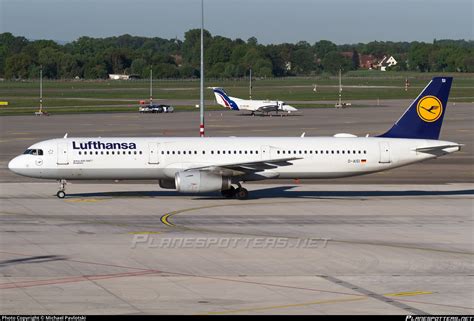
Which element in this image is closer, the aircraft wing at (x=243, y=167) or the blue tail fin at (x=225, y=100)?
the aircraft wing at (x=243, y=167)

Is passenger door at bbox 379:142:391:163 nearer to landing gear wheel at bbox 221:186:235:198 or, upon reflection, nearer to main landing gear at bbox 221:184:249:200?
main landing gear at bbox 221:184:249:200

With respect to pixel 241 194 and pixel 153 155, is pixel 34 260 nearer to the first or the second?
pixel 153 155

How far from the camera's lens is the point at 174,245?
3856 centimetres

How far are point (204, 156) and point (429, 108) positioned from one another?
1423 centimetres

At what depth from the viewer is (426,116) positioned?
182 feet

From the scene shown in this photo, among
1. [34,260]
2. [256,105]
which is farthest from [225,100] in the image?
[34,260]

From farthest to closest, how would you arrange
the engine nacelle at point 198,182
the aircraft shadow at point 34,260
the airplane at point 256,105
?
the airplane at point 256,105
the engine nacelle at point 198,182
the aircraft shadow at point 34,260

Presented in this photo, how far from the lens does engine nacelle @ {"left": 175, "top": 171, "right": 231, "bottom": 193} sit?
5025cm

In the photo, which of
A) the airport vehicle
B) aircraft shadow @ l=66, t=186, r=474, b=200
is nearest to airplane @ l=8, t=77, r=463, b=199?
aircraft shadow @ l=66, t=186, r=474, b=200

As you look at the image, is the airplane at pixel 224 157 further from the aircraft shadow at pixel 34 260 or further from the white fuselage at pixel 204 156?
the aircraft shadow at pixel 34 260

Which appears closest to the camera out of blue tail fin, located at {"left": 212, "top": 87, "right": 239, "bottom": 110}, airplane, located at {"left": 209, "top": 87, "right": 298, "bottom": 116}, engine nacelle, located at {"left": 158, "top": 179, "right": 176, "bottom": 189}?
engine nacelle, located at {"left": 158, "top": 179, "right": 176, "bottom": 189}

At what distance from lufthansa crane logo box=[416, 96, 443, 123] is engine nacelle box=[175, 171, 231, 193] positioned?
1318 cm

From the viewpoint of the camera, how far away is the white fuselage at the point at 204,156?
170ft

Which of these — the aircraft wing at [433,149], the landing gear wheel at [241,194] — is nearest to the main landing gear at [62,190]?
the landing gear wheel at [241,194]
